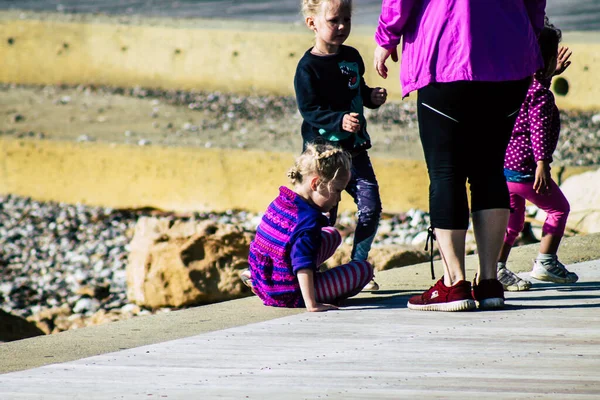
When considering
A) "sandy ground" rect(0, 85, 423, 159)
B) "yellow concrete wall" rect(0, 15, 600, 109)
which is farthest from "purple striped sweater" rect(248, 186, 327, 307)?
"yellow concrete wall" rect(0, 15, 600, 109)

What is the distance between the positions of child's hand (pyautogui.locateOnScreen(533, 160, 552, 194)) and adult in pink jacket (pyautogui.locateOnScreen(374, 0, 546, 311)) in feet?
2.52

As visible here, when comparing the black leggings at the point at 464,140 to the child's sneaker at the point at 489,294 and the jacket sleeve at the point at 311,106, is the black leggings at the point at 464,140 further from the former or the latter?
the jacket sleeve at the point at 311,106

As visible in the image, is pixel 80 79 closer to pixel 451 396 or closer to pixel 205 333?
pixel 205 333

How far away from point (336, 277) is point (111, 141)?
11.3 metres

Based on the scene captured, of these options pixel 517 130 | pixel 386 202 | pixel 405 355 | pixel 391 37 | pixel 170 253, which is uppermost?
pixel 391 37

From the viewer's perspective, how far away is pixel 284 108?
17.1 metres

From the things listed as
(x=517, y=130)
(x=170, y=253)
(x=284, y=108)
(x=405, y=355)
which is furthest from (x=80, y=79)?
(x=405, y=355)

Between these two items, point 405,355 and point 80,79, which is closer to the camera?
A: point 405,355

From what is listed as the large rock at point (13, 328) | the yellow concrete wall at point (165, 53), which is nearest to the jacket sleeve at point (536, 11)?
the large rock at point (13, 328)

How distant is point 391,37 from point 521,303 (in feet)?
4.21

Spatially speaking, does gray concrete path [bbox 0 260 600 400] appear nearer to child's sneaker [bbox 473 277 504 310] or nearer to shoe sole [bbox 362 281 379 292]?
child's sneaker [bbox 473 277 504 310]

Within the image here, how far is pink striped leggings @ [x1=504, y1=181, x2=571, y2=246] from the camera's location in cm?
533

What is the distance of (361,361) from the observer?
360 cm

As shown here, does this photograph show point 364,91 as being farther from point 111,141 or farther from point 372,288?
point 111,141
